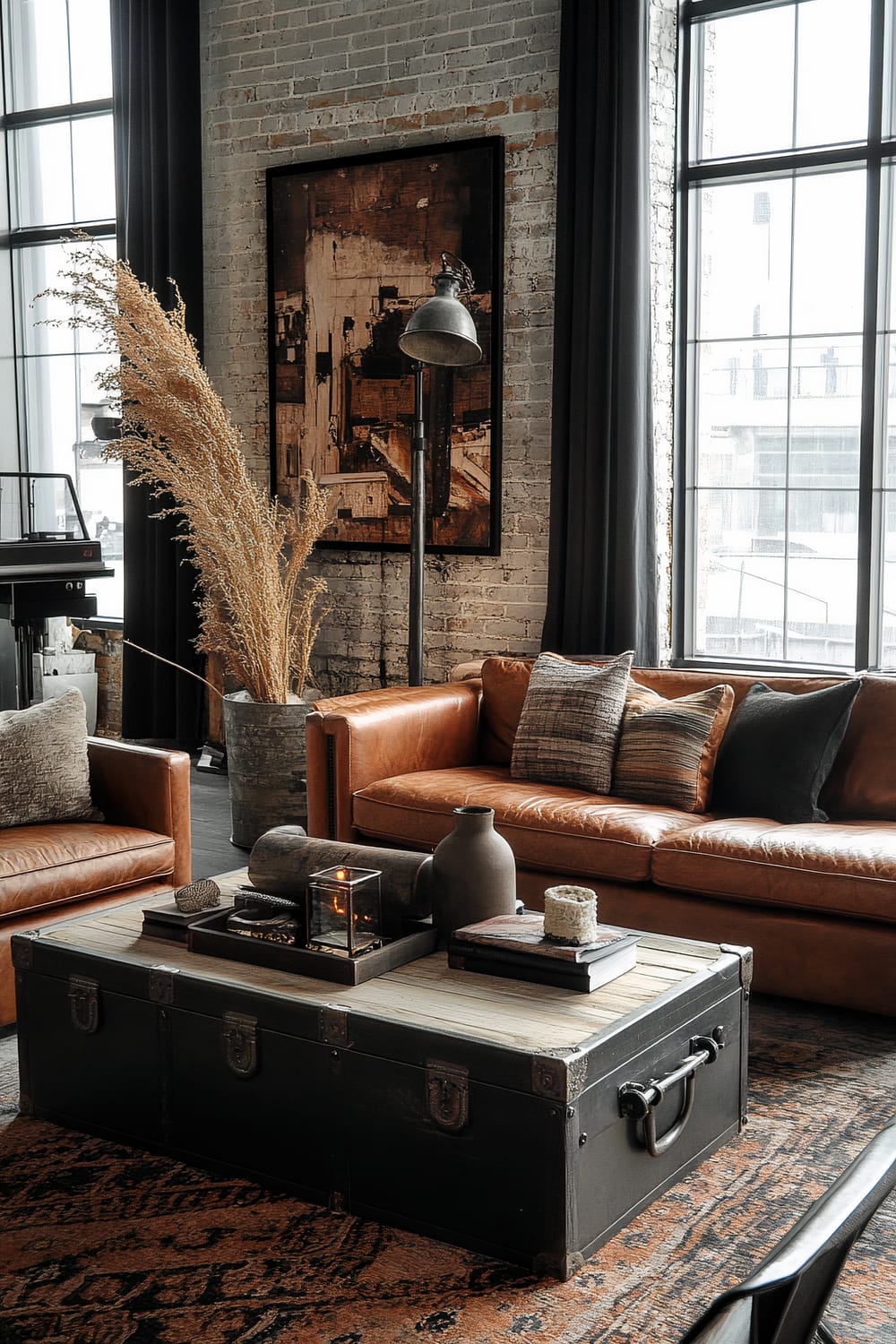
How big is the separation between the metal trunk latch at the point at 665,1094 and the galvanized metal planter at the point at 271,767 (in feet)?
8.66

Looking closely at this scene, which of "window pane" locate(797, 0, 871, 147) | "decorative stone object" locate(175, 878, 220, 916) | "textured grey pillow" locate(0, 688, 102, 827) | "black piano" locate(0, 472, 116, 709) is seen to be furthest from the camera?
"black piano" locate(0, 472, 116, 709)

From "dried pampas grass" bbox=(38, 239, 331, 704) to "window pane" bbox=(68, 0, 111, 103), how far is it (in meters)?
2.27

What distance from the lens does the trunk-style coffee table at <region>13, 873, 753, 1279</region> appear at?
211 cm

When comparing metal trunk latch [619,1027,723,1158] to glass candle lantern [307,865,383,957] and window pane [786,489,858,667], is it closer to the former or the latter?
glass candle lantern [307,865,383,957]

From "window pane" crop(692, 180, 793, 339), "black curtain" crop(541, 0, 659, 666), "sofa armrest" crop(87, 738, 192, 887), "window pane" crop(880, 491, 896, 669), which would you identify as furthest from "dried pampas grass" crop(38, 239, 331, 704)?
"window pane" crop(880, 491, 896, 669)

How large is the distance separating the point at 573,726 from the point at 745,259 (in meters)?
2.22

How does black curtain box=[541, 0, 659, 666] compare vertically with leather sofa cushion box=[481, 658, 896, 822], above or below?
above

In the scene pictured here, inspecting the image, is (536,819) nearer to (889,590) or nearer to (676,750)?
(676,750)

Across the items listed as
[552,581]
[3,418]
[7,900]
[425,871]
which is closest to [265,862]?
[425,871]

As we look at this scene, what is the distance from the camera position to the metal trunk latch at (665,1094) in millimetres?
2189

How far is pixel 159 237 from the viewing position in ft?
20.9

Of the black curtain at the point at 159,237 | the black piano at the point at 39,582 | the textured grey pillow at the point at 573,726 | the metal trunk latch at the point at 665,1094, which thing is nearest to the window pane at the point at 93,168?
the black curtain at the point at 159,237

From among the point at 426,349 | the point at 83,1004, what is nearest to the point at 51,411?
the point at 426,349

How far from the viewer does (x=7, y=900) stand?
3.12 meters
